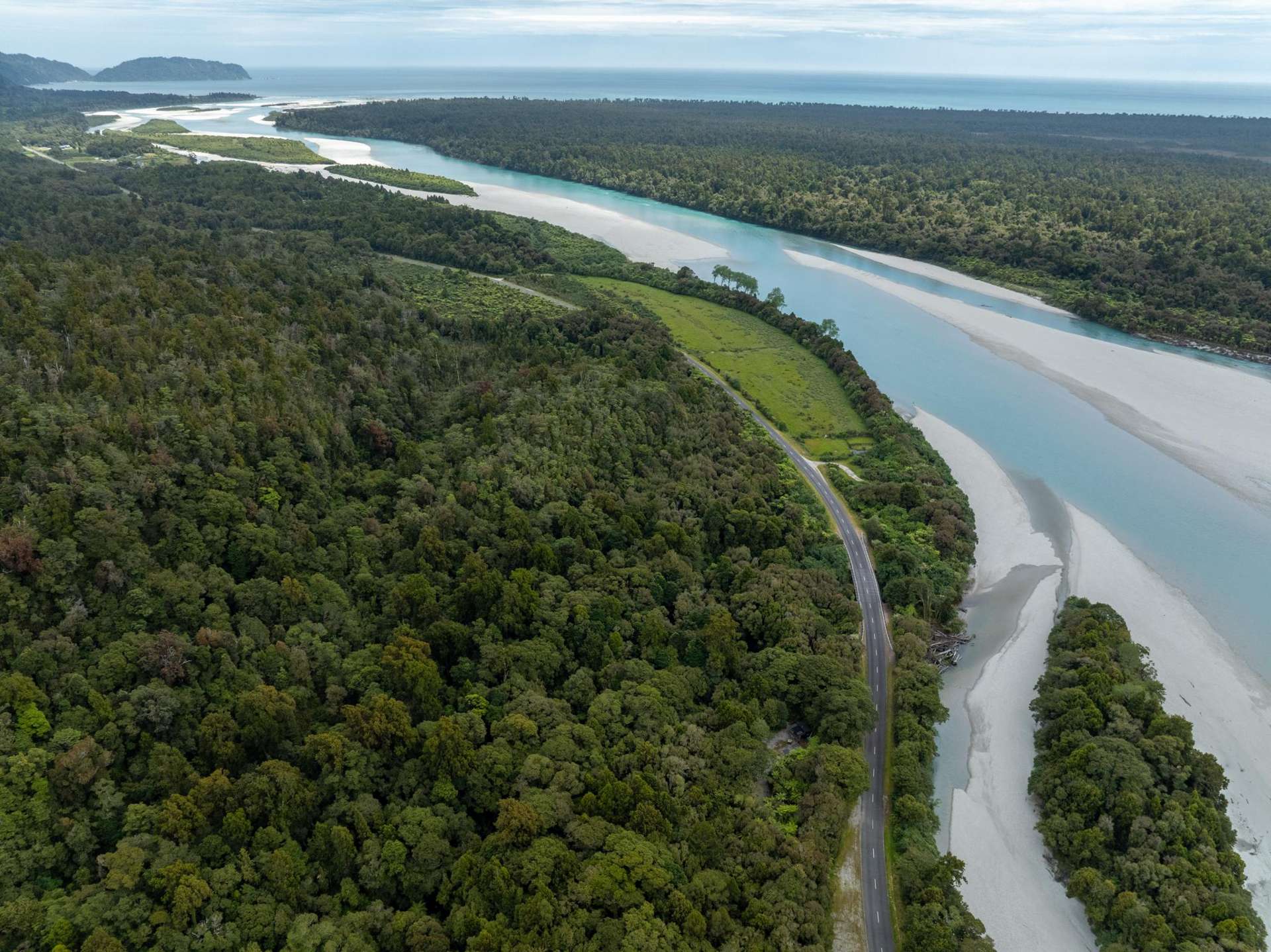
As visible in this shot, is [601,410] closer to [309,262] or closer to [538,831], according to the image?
[538,831]

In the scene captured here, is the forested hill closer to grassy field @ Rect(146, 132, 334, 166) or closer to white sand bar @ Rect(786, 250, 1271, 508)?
white sand bar @ Rect(786, 250, 1271, 508)

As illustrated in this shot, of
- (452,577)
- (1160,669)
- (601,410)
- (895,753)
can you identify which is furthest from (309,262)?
(1160,669)

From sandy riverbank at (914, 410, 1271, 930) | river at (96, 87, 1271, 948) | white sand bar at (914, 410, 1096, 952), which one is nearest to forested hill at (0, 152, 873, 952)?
white sand bar at (914, 410, 1096, 952)

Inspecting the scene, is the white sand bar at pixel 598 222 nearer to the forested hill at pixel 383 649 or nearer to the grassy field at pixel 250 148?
the grassy field at pixel 250 148

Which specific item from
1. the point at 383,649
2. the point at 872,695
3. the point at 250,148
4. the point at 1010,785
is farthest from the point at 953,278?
the point at 250,148

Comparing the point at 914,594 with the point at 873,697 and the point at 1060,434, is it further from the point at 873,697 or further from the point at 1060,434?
the point at 1060,434
